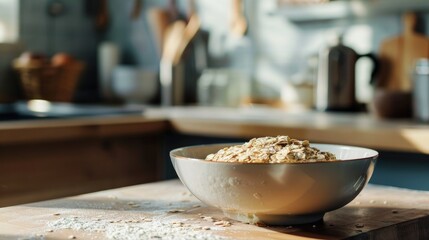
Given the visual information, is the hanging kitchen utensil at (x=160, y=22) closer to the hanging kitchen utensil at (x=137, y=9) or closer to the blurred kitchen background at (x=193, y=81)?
the blurred kitchen background at (x=193, y=81)

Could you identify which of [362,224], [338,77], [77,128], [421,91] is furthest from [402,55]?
[362,224]

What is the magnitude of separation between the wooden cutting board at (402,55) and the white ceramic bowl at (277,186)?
1.70 metres

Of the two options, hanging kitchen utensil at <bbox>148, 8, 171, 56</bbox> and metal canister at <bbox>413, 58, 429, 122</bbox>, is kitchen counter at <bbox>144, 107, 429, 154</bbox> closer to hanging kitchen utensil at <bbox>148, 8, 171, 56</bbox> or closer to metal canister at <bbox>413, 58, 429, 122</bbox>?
metal canister at <bbox>413, 58, 429, 122</bbox>

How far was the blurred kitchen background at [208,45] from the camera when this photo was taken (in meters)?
2.79

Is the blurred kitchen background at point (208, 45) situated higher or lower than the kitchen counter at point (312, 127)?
higher

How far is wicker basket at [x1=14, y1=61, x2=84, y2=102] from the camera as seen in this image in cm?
321

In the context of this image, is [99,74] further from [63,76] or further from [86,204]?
[86,204]

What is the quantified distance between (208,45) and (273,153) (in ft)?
8.11

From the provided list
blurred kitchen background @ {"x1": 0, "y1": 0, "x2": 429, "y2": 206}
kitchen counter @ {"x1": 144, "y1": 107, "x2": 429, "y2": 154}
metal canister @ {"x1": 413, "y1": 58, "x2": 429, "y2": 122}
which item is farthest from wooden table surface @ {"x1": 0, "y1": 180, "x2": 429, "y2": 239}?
metal canister @ {"x1": 413, "y1": 58, "x2": 429, "y2": 122}

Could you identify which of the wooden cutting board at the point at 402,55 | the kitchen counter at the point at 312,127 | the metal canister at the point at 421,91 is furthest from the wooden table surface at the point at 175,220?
the wooden cutting board at the point at 402,55

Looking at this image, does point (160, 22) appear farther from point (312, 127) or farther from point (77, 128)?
point (312, 127)

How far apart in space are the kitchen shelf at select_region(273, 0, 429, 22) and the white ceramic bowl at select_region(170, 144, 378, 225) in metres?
1.75

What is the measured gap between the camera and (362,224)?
3.29ft

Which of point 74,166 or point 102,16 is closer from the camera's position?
point 74,166
